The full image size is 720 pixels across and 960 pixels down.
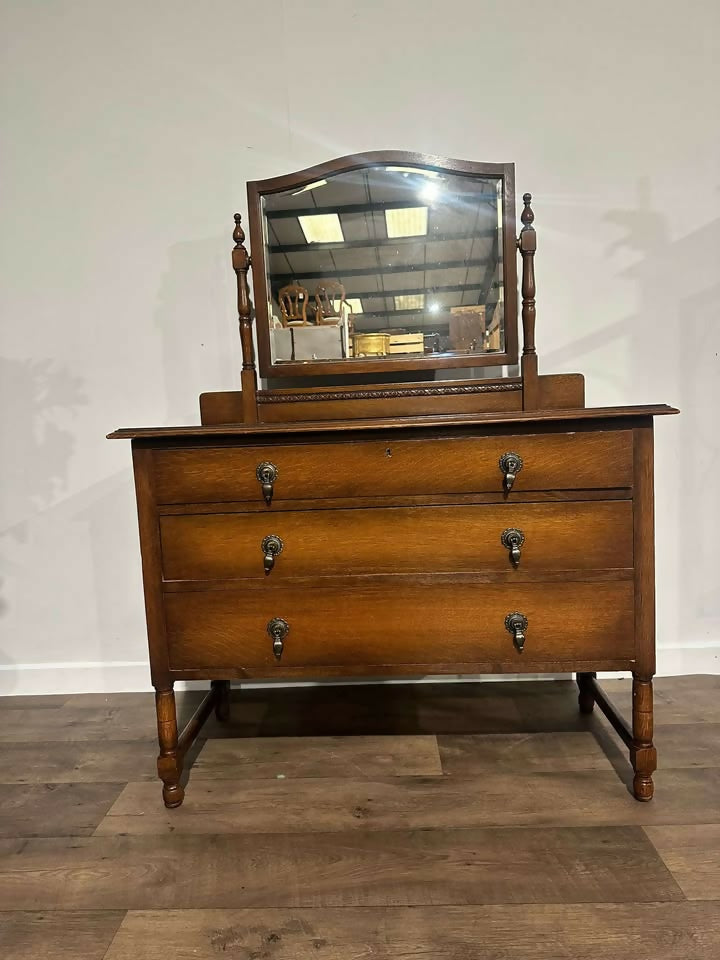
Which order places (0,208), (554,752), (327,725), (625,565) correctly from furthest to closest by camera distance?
(0,208)
(327,725)
(554,752)
(625,565)

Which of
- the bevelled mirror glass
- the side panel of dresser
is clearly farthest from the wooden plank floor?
the bevelled mirror glass

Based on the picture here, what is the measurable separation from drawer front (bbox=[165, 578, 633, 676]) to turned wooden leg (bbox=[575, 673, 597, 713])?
1.75 feet

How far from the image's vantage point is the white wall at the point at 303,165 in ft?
6.89

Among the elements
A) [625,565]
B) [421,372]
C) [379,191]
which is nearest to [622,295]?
[421,372]

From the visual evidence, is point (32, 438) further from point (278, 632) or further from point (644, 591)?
point (644, 591)

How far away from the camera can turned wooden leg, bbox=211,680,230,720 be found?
210cm

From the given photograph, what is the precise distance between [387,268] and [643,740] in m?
1.40

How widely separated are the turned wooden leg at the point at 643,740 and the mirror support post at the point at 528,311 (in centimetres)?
76

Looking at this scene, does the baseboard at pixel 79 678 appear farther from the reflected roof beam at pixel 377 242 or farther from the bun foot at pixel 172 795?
the reflected roof beam at pixel 377 242

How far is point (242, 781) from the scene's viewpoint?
1.78 m

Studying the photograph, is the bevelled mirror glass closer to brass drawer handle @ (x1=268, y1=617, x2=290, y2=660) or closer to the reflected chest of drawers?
the reflected chest of drawers

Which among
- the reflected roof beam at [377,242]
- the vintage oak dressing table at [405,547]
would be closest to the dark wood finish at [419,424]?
the vintage oak dressing table at [405,547]

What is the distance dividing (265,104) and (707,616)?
7.68 ft

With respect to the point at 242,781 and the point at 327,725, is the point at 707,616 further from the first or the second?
Answer: the point at 242,781
